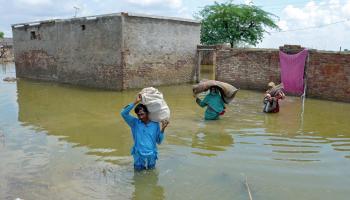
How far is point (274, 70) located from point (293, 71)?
1075 millimetres

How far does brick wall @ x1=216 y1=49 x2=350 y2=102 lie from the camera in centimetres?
1282

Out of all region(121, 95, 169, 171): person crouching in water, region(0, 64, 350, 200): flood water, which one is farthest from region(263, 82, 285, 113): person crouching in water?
region(121, 95, 169, 171): person crouching in water

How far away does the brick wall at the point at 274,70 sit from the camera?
12.8 m

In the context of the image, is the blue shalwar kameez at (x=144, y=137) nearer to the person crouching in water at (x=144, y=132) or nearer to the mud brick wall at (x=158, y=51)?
the person crouching in water at (x=144, y=132)

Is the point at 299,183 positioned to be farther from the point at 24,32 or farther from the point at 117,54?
the point at 24,32

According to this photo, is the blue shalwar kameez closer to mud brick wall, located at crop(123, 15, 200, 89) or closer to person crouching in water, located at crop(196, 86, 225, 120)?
person crouching in water, located at crop(196, 86, 225, 120)

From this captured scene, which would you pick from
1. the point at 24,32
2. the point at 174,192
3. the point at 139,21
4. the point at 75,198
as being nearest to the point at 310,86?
the point at 139,21

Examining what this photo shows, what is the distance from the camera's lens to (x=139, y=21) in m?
15.9

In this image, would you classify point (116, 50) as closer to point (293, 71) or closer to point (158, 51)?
point (158, 51)

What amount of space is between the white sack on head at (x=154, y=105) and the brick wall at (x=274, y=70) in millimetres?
9467

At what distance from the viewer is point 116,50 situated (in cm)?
1555

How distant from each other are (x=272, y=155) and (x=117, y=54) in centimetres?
1024

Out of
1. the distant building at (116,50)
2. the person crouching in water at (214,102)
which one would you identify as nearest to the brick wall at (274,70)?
the distant building at (116,50)

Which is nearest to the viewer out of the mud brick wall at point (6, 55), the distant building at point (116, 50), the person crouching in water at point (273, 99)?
the person crouching in water at point (273, 99)
